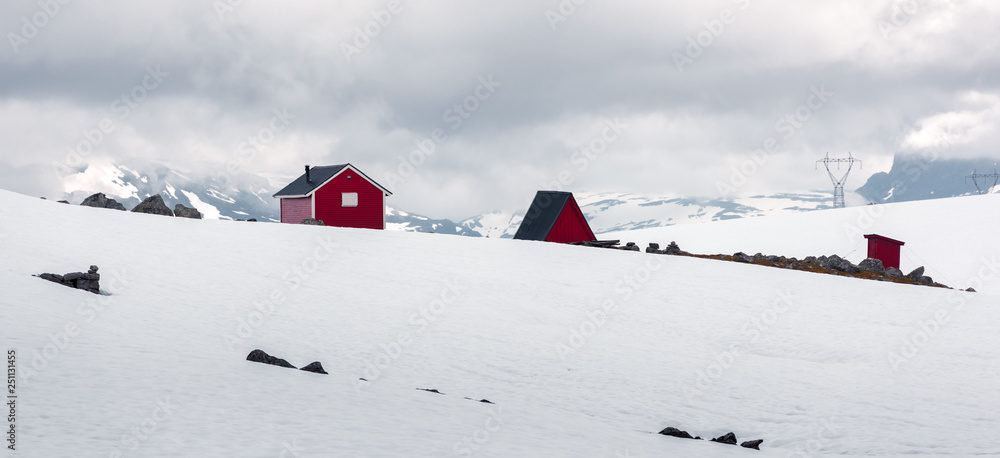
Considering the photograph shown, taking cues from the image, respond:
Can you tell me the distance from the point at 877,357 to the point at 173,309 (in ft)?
73.5

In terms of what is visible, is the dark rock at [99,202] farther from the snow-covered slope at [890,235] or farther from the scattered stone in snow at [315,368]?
the snow-covered slope at [890,235]

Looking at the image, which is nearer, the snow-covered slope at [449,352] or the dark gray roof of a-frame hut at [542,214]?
the snow-covered slope at [449,352]

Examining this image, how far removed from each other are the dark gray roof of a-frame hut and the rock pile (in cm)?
2911

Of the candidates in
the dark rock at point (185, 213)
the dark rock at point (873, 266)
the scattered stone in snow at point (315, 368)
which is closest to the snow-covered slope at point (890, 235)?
the dark rock at point (873, 266)

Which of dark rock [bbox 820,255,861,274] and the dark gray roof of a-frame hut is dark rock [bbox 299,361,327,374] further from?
dark rock [bbox 820,255,861,274]

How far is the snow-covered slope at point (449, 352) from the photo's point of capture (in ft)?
42.3

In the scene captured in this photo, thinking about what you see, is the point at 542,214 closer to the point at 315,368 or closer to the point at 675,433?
the point at 315,368

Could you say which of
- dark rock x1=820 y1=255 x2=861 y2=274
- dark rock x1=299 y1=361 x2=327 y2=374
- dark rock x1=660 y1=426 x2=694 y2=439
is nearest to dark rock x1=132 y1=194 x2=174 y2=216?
dark rock x1=299 y1=361 x2=327 y2=374

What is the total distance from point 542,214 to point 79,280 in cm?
3219

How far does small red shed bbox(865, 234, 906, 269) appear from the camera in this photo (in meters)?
47.9

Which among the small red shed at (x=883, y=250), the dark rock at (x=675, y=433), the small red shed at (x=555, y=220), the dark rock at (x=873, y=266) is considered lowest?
the dark rock at (x=675, y=433)

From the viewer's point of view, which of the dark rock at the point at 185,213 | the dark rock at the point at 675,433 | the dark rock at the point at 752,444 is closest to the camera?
the dark rock at the point at 752,444

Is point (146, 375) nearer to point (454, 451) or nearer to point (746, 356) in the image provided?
point (454, 451)

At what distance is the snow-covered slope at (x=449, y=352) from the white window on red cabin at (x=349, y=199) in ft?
28.5
